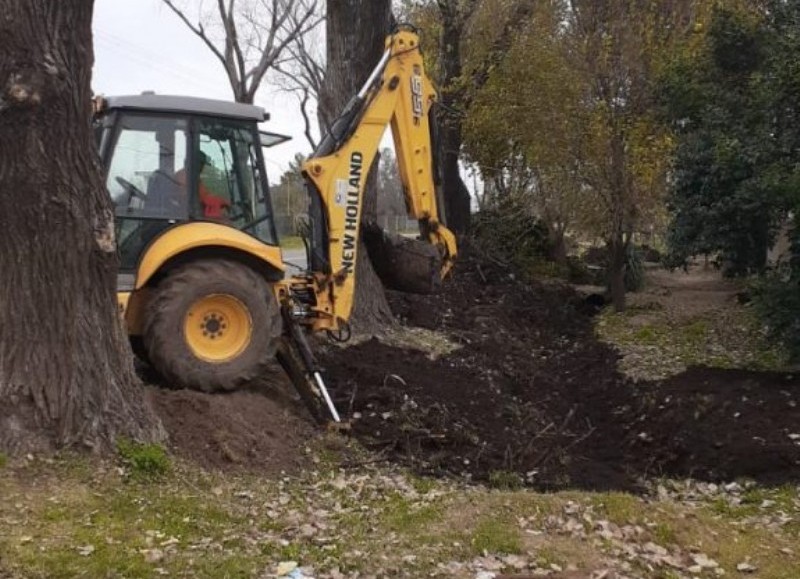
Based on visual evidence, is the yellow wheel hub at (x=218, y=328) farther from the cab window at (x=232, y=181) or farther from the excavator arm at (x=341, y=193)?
the cab window at (x=232, y=181)

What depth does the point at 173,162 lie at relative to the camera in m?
8.13

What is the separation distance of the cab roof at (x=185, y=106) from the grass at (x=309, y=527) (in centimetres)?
343

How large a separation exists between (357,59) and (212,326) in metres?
5.68

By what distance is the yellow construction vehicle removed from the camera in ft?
25.7

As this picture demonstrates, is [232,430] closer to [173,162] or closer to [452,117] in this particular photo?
[173,162]

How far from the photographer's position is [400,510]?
6000 millimetres

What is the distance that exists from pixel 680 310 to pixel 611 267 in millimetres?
1524

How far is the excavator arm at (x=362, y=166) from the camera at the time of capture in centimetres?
873

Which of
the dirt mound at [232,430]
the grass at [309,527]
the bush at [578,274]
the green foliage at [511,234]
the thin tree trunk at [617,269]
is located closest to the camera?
the grass at [309,527]

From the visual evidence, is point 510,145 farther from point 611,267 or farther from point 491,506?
A: point 491,506

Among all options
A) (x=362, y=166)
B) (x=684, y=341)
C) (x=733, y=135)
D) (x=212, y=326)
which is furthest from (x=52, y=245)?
(x=684, y=341)

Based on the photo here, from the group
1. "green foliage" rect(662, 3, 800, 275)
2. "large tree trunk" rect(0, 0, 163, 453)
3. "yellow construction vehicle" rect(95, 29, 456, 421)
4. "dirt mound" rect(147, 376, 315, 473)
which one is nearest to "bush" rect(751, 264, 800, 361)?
"green foliage" rect(662, 3, 800, 275)

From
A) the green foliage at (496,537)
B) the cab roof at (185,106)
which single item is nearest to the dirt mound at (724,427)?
the green foliage at (496,537)

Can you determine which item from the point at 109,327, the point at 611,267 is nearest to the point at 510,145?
→ the point at 611,267
